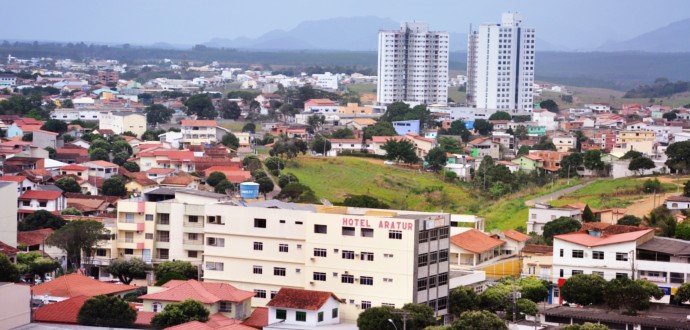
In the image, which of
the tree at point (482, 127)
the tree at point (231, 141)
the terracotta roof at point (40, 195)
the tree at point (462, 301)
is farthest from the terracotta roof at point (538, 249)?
the tree at point (482, 127)

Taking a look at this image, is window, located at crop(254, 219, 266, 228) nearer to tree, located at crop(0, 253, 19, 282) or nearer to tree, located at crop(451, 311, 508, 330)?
tree, located at crop(0, 253, 19, 282)

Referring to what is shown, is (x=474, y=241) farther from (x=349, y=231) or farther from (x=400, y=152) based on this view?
(x=400, y=152)

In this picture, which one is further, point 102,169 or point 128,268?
point 102,169

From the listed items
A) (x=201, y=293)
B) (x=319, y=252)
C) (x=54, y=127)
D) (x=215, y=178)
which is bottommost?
(x=215, y=178)

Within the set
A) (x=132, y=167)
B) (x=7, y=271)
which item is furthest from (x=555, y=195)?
(x=7, y=271)

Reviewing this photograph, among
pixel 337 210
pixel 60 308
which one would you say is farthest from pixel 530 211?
pixel 60 308

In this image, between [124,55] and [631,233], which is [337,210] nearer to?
[631,233]

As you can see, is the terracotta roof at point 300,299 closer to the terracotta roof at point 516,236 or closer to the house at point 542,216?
the terracotta roof at point 516,236

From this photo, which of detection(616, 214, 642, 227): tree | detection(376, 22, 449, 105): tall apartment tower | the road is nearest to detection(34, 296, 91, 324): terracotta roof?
detection(616, 214, 642, 227): tree
